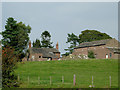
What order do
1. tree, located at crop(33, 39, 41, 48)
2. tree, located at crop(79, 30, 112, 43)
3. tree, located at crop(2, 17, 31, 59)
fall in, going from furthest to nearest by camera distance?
1. tree, located at crop(79, 30, 112, 43)
2. tree, located at crop(33, 39, 41, 48)
3. tree, located at crop(2, 17, 31, 59)

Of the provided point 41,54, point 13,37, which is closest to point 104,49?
point 41,54

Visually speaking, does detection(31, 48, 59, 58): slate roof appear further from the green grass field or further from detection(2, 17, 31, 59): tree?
the green grass field

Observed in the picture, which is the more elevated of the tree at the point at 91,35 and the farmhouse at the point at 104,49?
the tree at the point at 91,35

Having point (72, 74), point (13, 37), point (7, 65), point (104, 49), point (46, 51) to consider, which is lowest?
point (72, 74)

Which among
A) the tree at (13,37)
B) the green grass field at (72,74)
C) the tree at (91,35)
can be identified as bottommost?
the green grass field at (72,74)

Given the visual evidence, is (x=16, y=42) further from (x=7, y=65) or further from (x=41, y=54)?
(x=7, y=65)

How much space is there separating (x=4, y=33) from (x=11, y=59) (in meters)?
44.2

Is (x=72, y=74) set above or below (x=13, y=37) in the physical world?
below

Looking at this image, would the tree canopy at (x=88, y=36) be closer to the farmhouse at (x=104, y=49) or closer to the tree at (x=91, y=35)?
the tree at (x=91, y=35)

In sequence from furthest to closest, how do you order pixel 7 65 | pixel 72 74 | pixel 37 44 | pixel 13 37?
pixel 37 44 < pixel 13 37 < pixel 72 74 < pixel 7 65

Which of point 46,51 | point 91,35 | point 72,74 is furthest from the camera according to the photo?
point 91,35

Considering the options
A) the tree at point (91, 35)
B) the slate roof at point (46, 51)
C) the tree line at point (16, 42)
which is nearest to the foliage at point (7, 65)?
the tree line at point (16, 42)

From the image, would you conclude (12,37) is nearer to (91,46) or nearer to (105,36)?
(91,46)

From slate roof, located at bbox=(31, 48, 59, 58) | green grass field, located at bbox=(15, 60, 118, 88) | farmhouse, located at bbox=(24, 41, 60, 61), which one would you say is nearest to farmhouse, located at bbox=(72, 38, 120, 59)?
slate roof, located at bbox=(31, 48, 59, 58)
